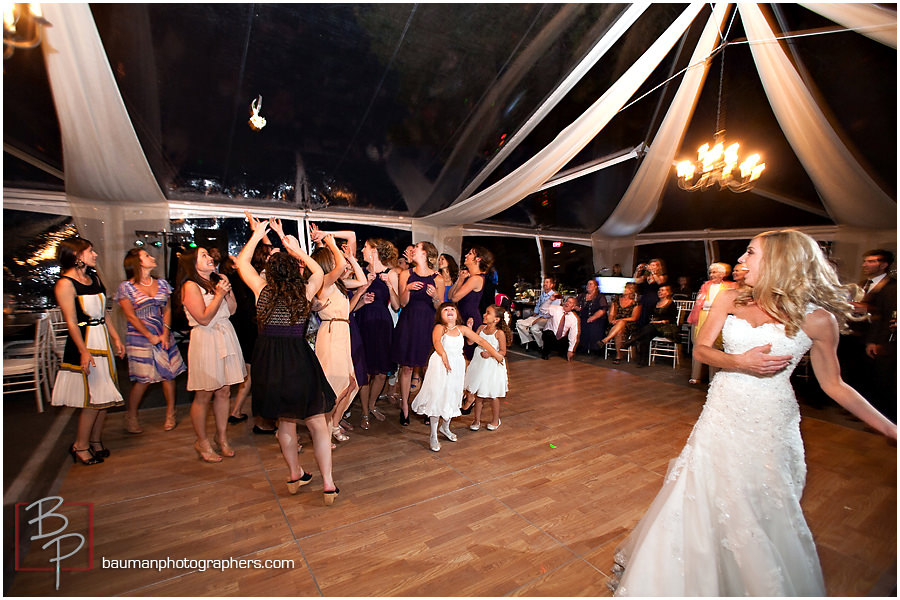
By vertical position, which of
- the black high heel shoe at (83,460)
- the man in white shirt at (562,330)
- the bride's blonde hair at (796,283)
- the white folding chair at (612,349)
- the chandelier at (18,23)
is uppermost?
the chandelier at (18,23)

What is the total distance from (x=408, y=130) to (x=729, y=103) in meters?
3.96

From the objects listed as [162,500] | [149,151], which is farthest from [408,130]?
[162,500]

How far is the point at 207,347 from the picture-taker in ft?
9.16

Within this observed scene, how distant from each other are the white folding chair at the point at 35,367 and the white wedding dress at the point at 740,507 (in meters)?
3.67

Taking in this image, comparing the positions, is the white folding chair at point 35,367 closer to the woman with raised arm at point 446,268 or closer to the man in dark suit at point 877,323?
the woman with raised arm at point 446,268

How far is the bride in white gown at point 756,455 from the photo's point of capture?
4.67ft

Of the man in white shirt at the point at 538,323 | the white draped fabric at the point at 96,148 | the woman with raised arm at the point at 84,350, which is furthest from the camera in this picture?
the man in white shirt at the point at 538,323

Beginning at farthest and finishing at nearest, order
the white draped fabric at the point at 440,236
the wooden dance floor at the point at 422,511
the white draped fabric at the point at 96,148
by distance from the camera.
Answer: the white draped fabric at the point at 440,236, the white draped fabric at the point at 96,148, the wooden dance floor at the point at 422,511

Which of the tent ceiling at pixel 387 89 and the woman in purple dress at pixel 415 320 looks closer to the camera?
the tent ceiling at pixel 387 89

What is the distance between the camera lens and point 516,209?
27.8 feet

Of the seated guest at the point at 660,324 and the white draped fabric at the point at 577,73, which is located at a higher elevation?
the white draped fabric at the point at 577,73

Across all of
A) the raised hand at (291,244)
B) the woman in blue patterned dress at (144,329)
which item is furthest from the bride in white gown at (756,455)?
the woman in blue patterned dress at (144,329)

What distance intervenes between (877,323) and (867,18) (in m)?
2.19

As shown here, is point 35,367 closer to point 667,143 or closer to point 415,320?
point 415,320
